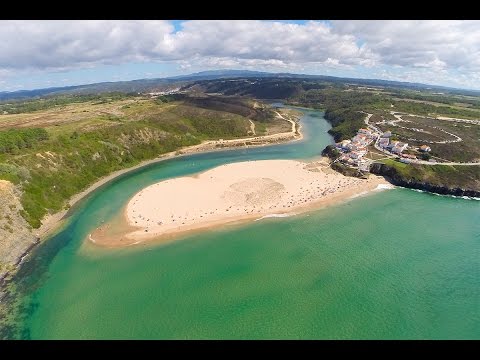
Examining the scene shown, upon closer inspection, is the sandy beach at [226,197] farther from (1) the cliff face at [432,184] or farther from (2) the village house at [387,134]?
(2) the village house at [387,134]

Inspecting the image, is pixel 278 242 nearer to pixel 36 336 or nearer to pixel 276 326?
pixel 276 326

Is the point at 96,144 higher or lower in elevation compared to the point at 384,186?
higher

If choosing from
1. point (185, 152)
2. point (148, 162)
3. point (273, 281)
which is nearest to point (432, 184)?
point (273, 281)

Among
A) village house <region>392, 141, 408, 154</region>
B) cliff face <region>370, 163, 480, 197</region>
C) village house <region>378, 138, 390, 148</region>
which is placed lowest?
cliff face <region>370, 163, 480, 197</region>

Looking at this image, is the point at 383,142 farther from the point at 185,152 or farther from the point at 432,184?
the point at 185,152

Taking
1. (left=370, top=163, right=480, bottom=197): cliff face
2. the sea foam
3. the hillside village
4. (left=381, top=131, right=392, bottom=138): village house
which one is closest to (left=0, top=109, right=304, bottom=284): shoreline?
the hillside village

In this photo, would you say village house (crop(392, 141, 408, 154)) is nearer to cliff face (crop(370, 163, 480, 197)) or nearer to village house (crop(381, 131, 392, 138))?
village house (crop(381, 131, 392, 138))

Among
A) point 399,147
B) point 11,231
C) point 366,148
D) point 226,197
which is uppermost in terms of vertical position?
point 11,231
